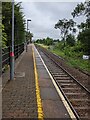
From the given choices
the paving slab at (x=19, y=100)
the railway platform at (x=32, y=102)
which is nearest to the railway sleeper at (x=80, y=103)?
the railway platform at (x=32, y=102)

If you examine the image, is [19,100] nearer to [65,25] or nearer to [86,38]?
[86,38]

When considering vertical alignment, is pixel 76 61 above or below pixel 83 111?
below

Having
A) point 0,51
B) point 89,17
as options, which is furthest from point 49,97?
point 89,17

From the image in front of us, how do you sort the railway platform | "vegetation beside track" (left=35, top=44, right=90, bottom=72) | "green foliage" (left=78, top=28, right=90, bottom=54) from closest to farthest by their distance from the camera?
1. the railway platform
2. "vegetation beside track" (left=35, top=44, right=90, bottom=72)
3. "green foliage" (left=78, top=28, right=90, bottom=54)

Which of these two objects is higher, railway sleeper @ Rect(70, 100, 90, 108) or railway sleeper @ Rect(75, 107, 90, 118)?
railway sleeper @ Rect(75, 107, 90, 118)

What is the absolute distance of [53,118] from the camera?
29.3 ft

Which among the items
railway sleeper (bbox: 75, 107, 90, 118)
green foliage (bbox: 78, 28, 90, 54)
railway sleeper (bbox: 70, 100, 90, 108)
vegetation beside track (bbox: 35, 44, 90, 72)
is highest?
green foliage (bbox: 78, 28, 90, 54)

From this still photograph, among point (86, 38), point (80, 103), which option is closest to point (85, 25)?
point (86, 38)

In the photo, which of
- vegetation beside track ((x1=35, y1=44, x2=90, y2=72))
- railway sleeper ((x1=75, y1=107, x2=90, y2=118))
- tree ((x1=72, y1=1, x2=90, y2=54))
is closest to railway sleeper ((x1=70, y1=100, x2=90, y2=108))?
railway sleeper ((x1=75, y1=107, x2=90, y2=118))

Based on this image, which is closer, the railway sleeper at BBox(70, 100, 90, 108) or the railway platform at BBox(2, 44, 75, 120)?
the railway platform at BBox(2, 44, 75, 120)

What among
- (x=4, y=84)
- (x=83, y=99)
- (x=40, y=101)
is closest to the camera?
(x=40, y=101)

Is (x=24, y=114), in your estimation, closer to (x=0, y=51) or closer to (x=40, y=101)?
(x=40, y=101)

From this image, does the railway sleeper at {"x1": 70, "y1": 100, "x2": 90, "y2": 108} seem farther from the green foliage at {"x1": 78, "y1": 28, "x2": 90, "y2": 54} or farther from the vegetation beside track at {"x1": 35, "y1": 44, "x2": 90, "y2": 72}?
the green foliage at {"x1": 78, "y1": 28, "x2": 90, "y2": 54}

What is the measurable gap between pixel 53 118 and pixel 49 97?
11.3 feet
